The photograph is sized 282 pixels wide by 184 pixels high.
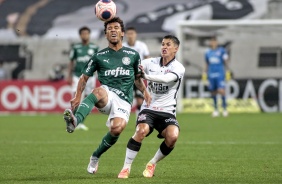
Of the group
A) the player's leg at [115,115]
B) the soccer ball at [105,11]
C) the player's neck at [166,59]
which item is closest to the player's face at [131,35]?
the player's neck at [166,59]

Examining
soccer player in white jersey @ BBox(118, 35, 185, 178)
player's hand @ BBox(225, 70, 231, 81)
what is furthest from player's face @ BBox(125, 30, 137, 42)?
player's hand @ BBox(225, 70, 231, 81)

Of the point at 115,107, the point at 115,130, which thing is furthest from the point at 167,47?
the point at 115,130

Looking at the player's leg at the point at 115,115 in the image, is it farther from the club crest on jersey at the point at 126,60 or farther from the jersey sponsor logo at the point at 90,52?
the jersey sponsor logo at the point at 90,52

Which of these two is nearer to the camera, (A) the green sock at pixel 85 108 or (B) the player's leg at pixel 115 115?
(A) the green sock at pixel 85 108

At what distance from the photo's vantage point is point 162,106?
10.1m

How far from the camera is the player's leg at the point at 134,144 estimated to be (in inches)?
379

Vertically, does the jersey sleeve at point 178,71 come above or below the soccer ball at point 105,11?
below

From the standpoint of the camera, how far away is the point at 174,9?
111 feet

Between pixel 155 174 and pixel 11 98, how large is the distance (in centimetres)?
1740

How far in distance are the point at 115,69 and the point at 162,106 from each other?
82 cm

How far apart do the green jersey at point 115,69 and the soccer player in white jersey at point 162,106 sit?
26cm

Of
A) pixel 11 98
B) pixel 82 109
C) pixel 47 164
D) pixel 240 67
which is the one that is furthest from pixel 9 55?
pixel 82 109

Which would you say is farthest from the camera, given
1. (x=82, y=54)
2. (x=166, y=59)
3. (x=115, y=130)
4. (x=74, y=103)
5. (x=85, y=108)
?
(x=82, y=54)

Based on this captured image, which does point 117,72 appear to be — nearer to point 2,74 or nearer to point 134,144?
point 134,144
